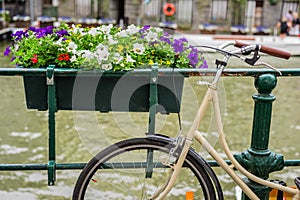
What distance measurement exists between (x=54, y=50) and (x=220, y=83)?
898mm

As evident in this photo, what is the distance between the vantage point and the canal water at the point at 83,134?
5.13 meters

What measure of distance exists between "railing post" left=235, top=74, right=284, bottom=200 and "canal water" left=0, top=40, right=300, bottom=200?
115 cm

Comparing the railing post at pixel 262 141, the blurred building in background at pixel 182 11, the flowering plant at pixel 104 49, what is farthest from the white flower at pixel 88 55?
the blurred building in background at pixel 182 11

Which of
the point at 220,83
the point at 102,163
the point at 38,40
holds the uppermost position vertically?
the point at 38,40

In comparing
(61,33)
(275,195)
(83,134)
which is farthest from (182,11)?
(275,195)

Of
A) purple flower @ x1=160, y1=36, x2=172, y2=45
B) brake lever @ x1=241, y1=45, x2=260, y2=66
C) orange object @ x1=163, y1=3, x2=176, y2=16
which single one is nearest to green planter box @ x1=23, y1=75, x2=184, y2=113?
purple flower @ x1=160, y1=36, x2=172, y2=45

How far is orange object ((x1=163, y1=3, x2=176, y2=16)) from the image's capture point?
87.8ft

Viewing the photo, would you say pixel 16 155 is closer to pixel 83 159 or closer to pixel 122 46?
pixel 83 159

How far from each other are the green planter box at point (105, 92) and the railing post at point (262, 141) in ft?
1.44

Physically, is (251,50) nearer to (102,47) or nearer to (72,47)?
(102,47)

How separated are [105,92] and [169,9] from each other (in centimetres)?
2442

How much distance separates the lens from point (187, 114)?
28.5 ft

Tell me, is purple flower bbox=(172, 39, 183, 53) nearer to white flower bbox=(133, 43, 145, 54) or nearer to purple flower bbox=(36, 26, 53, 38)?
white flower bbox=(133, 43, 145, 54)

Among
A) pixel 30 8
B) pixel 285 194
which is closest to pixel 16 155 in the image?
pixel 285 194
